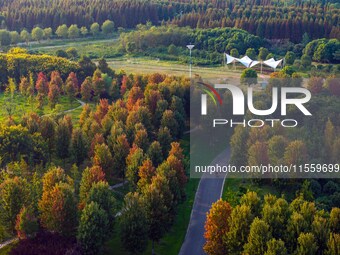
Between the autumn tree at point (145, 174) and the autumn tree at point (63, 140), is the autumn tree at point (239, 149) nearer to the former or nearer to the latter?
the autumn tree at point (145, 174)

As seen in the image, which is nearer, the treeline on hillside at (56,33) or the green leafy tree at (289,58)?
the green leafy tree at (289,58)

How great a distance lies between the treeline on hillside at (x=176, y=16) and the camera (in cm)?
8488

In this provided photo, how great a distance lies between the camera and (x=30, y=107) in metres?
55.7

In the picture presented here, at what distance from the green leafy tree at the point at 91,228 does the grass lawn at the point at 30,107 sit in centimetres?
2404

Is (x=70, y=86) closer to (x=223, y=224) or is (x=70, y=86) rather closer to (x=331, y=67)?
(x=223, y=224)

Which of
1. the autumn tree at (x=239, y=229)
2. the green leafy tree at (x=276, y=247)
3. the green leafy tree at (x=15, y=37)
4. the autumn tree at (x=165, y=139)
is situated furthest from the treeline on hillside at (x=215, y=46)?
the green leafy tree at (x=276, y=247)

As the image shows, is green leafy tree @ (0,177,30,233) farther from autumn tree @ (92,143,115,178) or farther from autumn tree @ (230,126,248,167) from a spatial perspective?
autumn tree @ (230,126,248,167)

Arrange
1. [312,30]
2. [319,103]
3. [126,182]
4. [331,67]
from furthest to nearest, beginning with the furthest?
[312,30] < [331,67] < [319,103] < [126,182]

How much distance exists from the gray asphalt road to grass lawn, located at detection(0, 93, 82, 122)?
1760 cm

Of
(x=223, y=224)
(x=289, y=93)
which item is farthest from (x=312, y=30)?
(x=223, y=224)

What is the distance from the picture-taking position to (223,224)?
1158 inches

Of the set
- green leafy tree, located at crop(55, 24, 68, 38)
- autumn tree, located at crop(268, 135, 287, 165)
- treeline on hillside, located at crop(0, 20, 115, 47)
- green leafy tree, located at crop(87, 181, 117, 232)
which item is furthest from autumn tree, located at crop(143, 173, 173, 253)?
green leafy tree, located at crop(55, 24, 68, 38)

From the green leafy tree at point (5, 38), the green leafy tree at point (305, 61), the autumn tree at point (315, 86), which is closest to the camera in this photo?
the autumn tree at point (315, 86)

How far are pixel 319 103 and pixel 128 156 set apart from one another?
21.2 m
